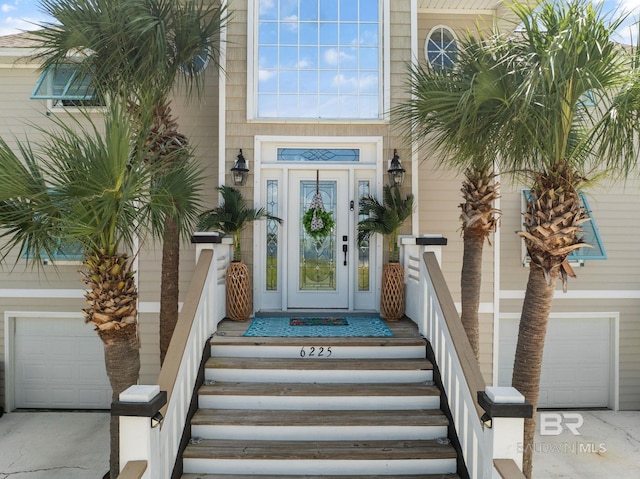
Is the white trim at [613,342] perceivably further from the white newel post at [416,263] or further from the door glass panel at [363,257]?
the door glass panel at [363,257]

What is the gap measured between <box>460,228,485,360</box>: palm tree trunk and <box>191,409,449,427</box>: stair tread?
1.56 meters

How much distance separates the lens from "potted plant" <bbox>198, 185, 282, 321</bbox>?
486cm

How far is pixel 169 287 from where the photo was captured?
485 cm

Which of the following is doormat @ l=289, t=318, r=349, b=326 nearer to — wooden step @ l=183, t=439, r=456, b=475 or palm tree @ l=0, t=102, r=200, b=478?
wooden step @ l=183, t=439, r=456, b=475

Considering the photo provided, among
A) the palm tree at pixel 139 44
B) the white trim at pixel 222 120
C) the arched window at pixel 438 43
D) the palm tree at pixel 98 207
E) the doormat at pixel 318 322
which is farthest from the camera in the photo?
the arched window at pixel 438 43

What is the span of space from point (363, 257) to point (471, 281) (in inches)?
58.7

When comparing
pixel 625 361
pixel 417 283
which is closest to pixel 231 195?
pixel 417 283

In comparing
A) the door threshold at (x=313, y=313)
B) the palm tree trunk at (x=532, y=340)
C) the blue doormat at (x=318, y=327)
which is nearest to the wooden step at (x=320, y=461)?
the palm tree trunk at (x=532, y=340)

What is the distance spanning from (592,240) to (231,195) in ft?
20.8

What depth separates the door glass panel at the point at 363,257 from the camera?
5.48 m

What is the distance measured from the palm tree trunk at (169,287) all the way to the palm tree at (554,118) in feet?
12.6

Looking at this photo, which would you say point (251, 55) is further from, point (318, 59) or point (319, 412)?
Answer: point (319, 412)

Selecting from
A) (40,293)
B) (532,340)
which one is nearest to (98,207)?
(532,340)

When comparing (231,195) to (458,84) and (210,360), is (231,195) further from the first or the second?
(458,84)
